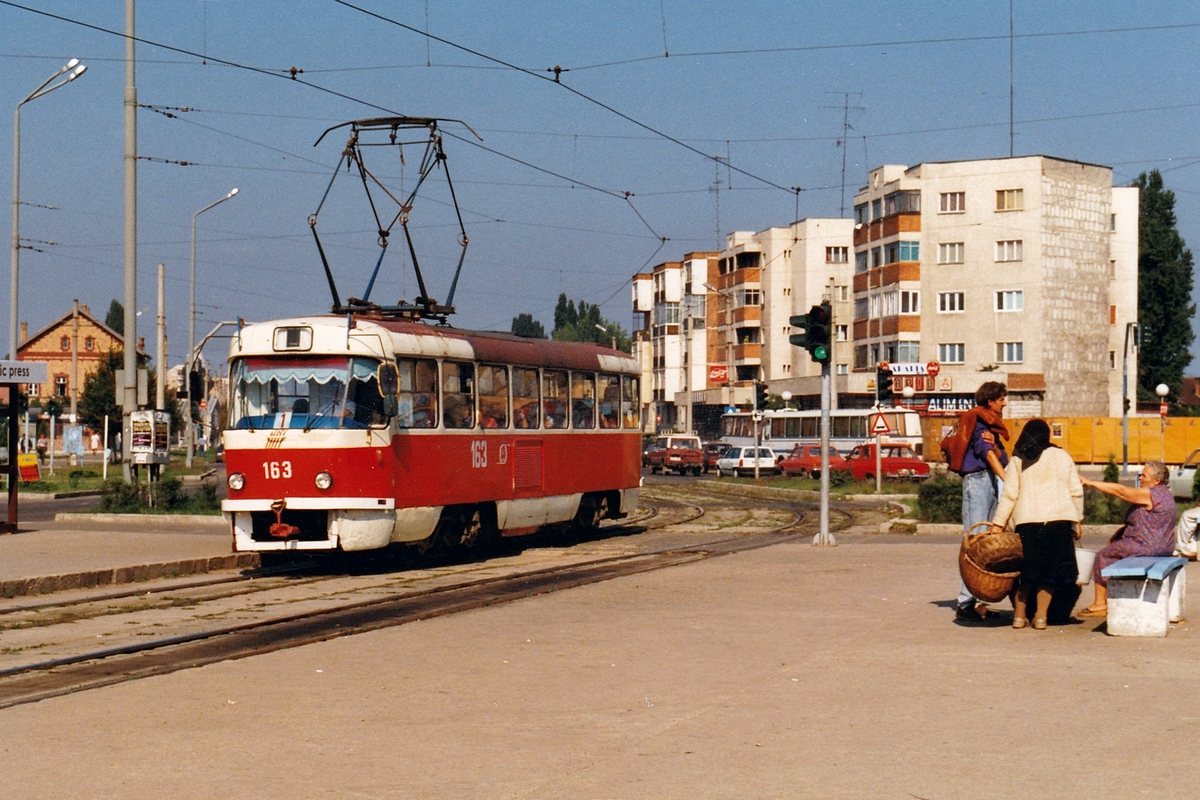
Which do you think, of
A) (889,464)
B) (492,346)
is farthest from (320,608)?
(889,464)

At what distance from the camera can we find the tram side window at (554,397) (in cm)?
2191

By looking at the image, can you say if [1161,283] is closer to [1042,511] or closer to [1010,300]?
[1010,300]

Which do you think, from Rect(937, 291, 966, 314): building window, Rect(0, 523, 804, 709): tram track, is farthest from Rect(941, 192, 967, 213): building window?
Rect(0, 523, 804, 709): tram track

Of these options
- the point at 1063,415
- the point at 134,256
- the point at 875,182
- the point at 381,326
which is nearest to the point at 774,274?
the point at 875,182

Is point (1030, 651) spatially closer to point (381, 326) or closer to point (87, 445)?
point (381, 326)

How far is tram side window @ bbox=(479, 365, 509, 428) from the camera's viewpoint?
66.1 feet

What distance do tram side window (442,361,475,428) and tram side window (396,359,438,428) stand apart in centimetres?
23

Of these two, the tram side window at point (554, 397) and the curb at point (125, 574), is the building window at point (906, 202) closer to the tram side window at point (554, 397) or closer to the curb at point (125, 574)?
the tram side window at point (554, 397)

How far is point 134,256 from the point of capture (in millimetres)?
25531

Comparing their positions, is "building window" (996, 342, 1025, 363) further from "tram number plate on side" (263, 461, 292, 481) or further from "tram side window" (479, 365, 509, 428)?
"tram number plate on side" (263, 461, 292, 481)

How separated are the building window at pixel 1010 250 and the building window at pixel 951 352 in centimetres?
487

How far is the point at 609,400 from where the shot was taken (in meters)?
24.1

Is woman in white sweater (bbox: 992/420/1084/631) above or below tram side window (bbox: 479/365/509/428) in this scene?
below

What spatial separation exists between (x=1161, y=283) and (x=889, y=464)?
162ft
